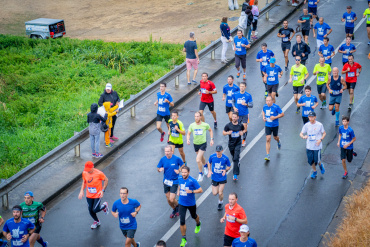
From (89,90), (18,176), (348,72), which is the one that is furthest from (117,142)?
(348,72)

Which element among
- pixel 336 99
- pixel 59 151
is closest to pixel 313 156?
pixel 336 99

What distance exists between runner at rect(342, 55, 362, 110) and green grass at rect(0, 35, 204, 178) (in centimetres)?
818

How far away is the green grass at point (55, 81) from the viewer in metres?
18.6

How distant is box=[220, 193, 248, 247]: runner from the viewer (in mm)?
11562

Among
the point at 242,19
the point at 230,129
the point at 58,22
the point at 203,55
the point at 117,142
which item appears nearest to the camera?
the point at 230,129

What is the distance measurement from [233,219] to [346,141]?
5046mm

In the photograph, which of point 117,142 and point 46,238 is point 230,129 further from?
point 46,238

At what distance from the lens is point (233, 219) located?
1157 cm

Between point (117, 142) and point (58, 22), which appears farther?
point (58, 22)

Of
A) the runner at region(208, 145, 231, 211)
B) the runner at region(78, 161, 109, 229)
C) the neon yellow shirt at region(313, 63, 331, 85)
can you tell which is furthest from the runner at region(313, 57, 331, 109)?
the runner at region(78, 161, 109, 229)

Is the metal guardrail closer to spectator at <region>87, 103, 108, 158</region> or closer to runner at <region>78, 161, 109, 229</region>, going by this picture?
spectator at <region>87, 103, 108, 158</region>

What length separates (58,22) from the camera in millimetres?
37250

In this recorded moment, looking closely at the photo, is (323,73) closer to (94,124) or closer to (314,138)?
(314,138)

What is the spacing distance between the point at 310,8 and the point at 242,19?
4557 mm
